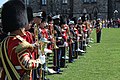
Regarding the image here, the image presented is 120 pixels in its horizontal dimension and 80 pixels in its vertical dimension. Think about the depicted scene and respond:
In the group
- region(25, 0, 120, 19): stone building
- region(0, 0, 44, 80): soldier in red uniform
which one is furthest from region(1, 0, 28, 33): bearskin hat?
region(25, 0, 120, 19): stone building

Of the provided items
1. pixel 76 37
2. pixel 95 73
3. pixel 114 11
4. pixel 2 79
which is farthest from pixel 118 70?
pixel 114 11

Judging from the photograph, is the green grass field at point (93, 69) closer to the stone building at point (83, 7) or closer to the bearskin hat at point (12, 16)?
the bearskin hat at point (12, 16)

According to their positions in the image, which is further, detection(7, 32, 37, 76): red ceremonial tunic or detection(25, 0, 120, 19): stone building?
detection(25, 0, 120, 19): stone building

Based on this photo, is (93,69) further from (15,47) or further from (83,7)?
(83,7)

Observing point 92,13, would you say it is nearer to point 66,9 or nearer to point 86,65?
point 66,9

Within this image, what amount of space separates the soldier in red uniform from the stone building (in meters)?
76.8

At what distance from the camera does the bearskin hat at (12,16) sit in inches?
220

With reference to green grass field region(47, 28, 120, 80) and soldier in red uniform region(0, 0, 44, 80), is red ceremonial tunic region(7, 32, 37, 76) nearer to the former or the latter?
soldier in red uniform region(0, 0, 44, 80)

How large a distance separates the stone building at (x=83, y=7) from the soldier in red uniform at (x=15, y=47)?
76.8m

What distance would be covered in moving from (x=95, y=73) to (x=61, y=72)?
1.23m

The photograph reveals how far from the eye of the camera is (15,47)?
5.36 m

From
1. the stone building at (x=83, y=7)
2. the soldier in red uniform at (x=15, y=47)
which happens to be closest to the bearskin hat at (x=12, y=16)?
the soldier in red uniform at (x=15, y=47)

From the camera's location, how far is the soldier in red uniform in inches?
211

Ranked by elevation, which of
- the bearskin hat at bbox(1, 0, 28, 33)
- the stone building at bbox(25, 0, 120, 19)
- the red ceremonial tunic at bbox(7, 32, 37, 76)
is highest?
the bearskin hat at bbox(1, 0, 28, 33)
